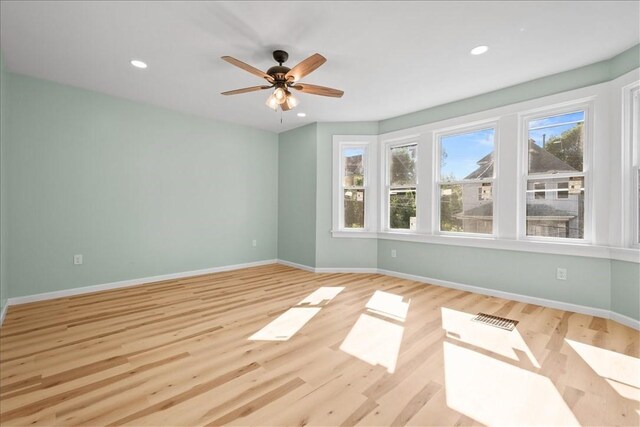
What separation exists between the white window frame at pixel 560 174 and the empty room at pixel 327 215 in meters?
0.03

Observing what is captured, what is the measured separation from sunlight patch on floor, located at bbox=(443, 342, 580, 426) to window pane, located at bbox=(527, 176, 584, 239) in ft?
7.23

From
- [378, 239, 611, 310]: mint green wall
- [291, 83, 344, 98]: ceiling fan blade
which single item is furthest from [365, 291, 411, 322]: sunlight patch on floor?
[291, 83, 344, 98]: ceiling fan blade

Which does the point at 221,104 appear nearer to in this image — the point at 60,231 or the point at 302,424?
the point at 60,231

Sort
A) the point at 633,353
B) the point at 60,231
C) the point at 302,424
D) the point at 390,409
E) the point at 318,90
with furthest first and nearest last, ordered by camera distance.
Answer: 1. the point at 60,231
2. the point at 318,90
3. the point at 633,353
4. the point at 390,409
5. the point at 302,424

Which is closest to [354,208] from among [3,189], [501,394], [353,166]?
[353,166]

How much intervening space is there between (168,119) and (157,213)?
1.58 m

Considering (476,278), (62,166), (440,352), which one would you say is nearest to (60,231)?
(62,166)

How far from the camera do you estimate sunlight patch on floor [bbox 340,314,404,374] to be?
229 centimetres

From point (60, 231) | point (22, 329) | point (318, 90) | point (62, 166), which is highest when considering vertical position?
point (318, 90)

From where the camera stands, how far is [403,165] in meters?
5.06

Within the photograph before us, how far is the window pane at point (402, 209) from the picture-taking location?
4.93 meters

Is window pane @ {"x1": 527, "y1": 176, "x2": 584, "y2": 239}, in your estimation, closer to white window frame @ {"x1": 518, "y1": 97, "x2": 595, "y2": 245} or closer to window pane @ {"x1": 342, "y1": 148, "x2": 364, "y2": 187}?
white window frame @ {"x1": 518, "y1": 97, "x2": 595, "y2": 245}

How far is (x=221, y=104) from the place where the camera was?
4.54 meters

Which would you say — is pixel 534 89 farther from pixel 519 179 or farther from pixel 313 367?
pixel 313 367
